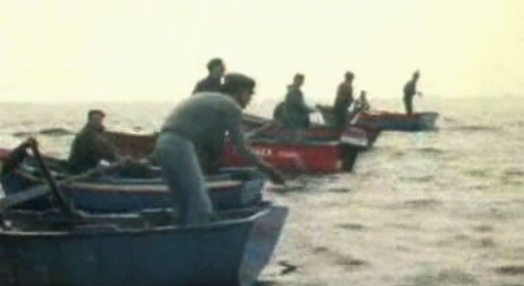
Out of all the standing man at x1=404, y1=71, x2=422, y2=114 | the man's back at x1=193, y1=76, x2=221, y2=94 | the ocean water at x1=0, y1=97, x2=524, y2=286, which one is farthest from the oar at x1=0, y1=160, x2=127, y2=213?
the standing man at x1=404, y1=71, x2=422, y2=114

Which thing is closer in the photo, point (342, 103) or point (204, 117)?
point (204, 117)

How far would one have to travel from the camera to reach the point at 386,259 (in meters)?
→ 15.3

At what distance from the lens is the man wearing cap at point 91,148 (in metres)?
15.9

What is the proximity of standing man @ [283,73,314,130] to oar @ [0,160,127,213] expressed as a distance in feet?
34.3

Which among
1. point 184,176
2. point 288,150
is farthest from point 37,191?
point 288,150

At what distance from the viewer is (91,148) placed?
52.7ft

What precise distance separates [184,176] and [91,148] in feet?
16.6

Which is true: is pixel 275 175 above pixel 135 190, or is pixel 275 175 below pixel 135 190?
above

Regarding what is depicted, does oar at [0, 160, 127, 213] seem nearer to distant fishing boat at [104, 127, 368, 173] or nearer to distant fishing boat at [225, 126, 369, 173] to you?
distant fishing boat at [104, 127, 368, 173]

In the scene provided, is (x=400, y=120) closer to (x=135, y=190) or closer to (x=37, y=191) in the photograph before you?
(x=135, y=190)

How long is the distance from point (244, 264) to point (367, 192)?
14.5 meters

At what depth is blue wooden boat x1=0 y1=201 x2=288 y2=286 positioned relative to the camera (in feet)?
36.8

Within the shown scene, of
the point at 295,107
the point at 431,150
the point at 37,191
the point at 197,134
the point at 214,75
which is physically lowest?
the point at 431,150

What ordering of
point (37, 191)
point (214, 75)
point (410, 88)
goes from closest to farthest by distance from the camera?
point (37, 191)
point (214, 75)
point (410, 88)
